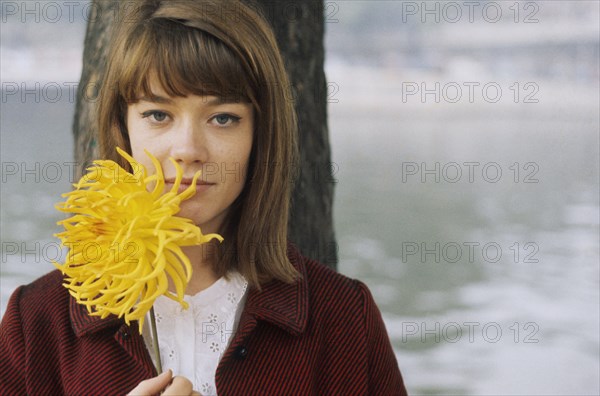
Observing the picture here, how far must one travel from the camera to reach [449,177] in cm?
774

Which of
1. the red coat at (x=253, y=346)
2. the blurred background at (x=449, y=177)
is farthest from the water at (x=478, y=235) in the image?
the red coat at (x=253, y=346)

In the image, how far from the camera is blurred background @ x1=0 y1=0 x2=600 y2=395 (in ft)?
14.8

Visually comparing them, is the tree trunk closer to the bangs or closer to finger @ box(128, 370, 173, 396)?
the bangs

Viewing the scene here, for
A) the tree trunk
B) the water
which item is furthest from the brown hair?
the water

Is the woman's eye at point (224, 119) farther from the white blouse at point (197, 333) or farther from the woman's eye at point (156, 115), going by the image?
the white blouse at point (197, 333)

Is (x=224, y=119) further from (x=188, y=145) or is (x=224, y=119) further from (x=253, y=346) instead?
(x=253, y=346)

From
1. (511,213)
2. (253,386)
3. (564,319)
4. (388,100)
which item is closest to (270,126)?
(253,386)

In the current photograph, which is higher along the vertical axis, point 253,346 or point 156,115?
point 156,115

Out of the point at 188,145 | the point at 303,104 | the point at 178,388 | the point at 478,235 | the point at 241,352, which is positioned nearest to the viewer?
the point at 178,388

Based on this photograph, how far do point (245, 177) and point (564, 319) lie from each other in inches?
148

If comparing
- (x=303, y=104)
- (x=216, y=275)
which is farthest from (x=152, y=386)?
(x=303, y=104)

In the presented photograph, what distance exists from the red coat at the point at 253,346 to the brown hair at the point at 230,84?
0.32ft

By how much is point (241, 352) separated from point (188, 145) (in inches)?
18.9

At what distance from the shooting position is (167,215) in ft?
4.61
